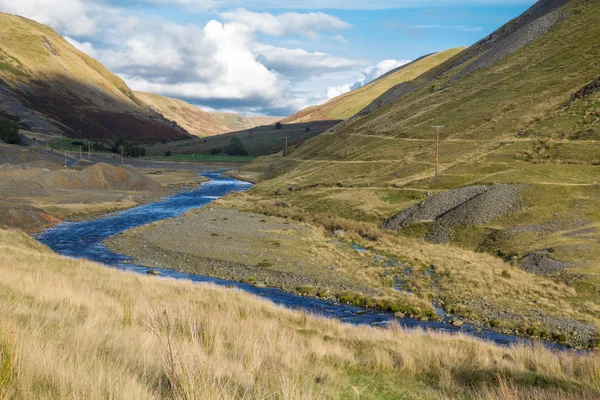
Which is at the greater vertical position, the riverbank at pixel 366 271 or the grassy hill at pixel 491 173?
the grassy hill at pixel 491 173

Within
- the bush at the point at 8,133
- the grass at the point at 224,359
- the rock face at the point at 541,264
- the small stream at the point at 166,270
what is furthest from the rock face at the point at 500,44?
the grass at the point at 224,359

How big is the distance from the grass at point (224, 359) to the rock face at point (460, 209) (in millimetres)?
35853

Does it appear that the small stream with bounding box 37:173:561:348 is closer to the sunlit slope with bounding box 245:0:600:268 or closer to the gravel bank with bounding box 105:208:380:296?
the gravel bank with bounding box 105:208:380:296

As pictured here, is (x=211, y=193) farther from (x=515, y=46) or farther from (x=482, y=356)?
(x=482, y=356)

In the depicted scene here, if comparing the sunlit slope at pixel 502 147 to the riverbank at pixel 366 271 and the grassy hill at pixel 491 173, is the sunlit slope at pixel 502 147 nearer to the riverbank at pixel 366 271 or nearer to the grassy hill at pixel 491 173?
the grassy hill at pixel 491 173

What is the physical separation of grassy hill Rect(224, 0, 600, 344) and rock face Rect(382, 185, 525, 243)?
192 millimetres

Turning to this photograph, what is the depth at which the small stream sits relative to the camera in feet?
94.0

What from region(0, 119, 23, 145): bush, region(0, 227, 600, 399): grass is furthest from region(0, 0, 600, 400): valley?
region(0, 119, 23, 145): bush

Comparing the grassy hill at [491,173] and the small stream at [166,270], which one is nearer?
the small stream at [166,270]

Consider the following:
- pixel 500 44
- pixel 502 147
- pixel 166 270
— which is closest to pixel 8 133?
pixel 166 270

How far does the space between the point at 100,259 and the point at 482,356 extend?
37.8m

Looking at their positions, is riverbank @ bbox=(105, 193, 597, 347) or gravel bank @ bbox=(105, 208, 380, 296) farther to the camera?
gravel bank @ bbox=(105, 208, 380, 296)

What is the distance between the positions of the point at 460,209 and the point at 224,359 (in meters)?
48.3

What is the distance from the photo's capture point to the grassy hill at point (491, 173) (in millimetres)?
36500
